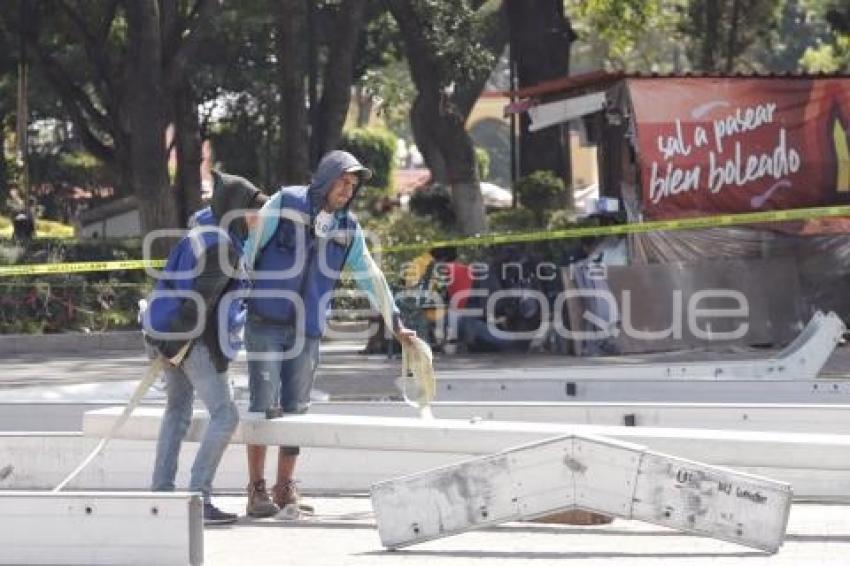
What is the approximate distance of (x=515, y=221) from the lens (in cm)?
3073

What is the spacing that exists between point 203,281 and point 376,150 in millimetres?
49633

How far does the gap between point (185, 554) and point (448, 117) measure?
25334 mm

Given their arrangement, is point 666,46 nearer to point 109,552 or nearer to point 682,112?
point 682,112

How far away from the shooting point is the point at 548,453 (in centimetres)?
828

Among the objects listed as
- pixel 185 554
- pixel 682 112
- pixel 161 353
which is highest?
pixel 682 112

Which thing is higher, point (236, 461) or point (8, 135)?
point (8, 135)

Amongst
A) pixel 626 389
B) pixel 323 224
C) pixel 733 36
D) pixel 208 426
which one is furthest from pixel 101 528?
pixel 733 36

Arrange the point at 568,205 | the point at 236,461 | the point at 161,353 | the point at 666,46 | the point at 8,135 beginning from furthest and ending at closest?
the point at 666,46, the point at 8,135, the point at 568,205, the point at 236,461, the point at 161,353

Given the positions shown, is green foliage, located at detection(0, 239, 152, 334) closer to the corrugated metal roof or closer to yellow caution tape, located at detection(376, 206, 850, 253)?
yellow caution tape, located at detection(376, 206, 850, 253)

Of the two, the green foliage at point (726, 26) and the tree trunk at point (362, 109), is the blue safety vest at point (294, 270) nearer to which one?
the green foliage at point (726, 26)

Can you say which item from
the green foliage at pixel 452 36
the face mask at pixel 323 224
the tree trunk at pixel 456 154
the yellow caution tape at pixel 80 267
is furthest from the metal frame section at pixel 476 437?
the tree trunk at pixel 456 154

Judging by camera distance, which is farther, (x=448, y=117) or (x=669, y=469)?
(x=448, y=117)

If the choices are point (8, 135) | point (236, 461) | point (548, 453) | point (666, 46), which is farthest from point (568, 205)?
point (666, 46)

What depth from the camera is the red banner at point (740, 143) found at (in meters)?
20.3
